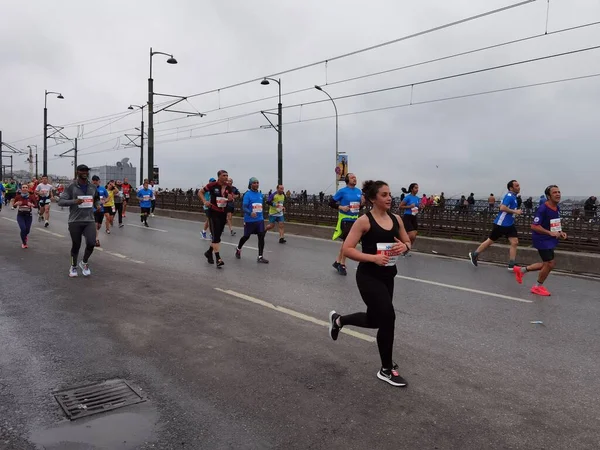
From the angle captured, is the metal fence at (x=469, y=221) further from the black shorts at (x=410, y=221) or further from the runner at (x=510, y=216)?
the black shorts at (x=410, y=221)

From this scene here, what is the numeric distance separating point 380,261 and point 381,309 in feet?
1.28

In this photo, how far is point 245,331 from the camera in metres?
5.22

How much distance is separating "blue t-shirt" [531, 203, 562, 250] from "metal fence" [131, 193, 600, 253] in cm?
370

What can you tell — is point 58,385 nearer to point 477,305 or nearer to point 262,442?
point 262,442

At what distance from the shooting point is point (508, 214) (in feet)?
31.5

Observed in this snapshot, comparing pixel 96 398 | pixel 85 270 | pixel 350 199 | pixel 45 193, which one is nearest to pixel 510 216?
pixel 350 199

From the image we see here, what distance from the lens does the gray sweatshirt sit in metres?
7.88

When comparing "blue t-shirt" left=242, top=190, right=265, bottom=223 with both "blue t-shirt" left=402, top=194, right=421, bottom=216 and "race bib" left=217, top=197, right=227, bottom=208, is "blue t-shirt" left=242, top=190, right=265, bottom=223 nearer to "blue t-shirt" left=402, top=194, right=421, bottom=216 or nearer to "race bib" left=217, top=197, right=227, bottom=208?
"race bib" left=217, top=197, right=227, bottom=208

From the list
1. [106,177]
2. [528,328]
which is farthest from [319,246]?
[106,177]

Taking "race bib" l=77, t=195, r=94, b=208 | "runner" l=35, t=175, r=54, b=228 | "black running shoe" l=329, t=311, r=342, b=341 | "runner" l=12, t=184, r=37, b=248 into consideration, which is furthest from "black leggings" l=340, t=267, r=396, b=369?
"runner" l=35, t=175, r=54, b=228

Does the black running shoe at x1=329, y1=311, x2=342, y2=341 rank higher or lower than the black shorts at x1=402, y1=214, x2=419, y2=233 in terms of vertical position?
lower

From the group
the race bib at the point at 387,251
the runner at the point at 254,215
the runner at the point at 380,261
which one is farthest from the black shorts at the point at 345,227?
the race bib at the point at 387,251

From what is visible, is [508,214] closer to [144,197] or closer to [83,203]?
[83,203]

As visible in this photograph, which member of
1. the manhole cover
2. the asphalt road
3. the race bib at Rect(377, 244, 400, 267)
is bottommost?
the manhole cover
